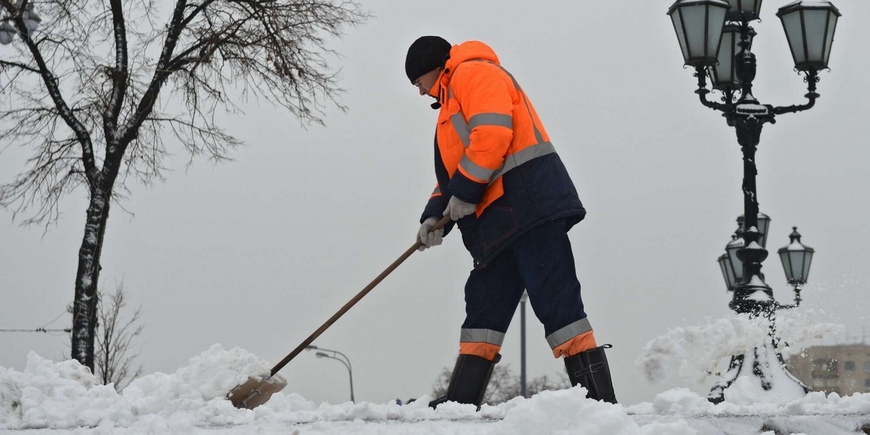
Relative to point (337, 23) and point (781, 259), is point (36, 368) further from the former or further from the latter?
point (781, 259)

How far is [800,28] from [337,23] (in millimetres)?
5178

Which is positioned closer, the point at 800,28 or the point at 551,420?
the point at 551,420

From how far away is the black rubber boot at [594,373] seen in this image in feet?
17.1

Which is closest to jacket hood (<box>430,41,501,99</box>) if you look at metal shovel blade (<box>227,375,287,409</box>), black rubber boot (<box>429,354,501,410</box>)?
black rubber boot (<box>429,354,501,410</box>)

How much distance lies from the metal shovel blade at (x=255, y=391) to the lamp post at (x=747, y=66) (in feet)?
13.2

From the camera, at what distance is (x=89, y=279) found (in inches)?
441

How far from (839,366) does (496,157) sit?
371 cm

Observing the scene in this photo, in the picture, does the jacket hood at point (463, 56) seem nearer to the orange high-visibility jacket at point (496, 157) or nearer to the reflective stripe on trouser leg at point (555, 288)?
the orange high-visibility jacket at point (496, 157)

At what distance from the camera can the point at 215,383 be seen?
5809 millimetres

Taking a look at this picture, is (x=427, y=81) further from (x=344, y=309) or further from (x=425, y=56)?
(x=344, y=309)

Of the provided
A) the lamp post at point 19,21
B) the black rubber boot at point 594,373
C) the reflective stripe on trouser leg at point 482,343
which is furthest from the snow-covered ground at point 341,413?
the lamp post at point 19,21

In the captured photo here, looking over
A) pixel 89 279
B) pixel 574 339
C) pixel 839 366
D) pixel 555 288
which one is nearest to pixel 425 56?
pixel 555 288

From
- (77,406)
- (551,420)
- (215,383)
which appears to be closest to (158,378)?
(215,383)

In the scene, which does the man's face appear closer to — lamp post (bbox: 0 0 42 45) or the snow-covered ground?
the snow-covered ground
